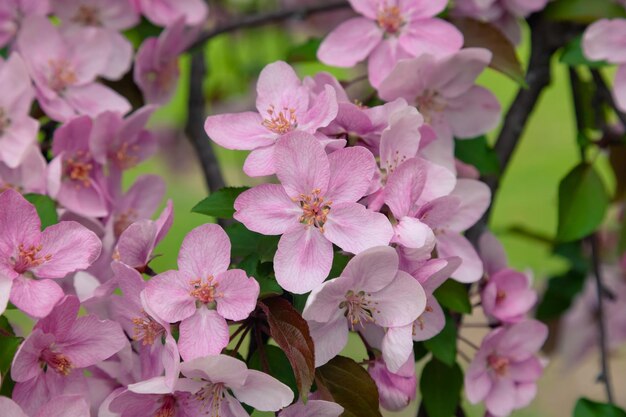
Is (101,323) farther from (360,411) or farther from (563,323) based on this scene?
(563,323)

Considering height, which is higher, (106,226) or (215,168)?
(106,226)

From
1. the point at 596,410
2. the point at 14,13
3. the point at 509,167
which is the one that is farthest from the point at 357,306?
the point at 509,167

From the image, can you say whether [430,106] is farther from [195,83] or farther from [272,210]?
[195,83]

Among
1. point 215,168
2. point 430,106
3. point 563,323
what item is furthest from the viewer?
point 563,323

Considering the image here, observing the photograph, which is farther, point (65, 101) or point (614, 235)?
point (614, 235)

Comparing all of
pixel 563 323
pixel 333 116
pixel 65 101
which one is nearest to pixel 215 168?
pixel 65 101

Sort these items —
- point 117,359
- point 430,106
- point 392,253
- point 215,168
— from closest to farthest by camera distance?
1. point 392,253
2. point 117,359
3. point 430,106
4. point 215,168

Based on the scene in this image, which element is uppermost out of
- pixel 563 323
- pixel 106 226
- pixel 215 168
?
pixel 106 226

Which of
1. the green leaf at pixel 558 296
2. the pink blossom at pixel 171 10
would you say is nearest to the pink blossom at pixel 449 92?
the pink blossom at pixel 171 10

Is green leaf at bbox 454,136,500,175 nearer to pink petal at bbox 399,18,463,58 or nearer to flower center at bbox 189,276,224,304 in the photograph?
pink petal at bbox 399,18,463,58
